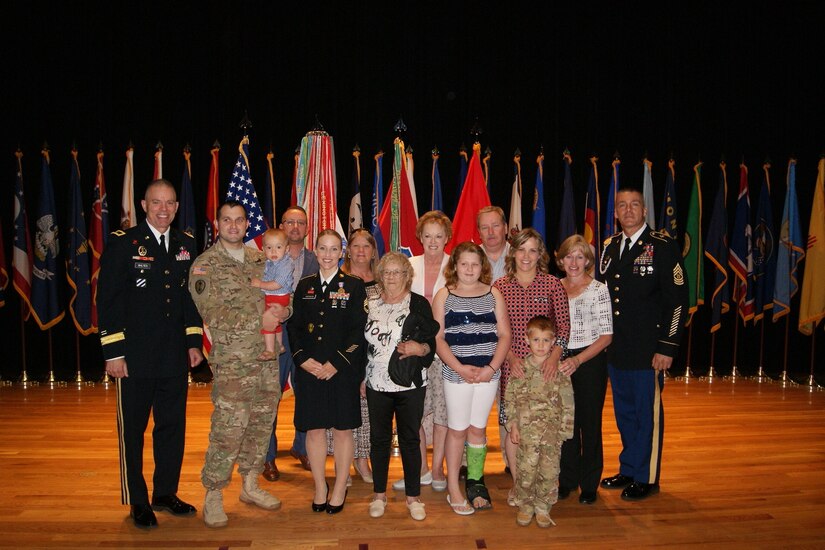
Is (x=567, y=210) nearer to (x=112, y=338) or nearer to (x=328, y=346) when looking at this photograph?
(x=328, y=346)

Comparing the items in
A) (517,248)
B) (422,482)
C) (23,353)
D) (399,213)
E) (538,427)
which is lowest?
(422,482)

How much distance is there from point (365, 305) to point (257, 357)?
1.87ft

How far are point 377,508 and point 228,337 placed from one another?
3.64 ft

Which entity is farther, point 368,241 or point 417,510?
point 368,241

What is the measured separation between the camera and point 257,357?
3.01 meters

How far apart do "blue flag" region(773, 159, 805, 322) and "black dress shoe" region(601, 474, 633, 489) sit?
399 centimetres

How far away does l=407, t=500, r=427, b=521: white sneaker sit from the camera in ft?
10.0

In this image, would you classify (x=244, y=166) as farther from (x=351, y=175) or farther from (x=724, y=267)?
(x=724, y=267)

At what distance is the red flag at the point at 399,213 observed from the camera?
540 centimetres

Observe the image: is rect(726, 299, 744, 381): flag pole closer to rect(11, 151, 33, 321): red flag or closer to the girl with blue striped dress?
the girl with blue striped dress

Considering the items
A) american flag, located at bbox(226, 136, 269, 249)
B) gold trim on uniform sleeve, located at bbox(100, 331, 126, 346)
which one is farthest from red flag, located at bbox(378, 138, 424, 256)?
gold trim on uniform sleeve, located at bbox(100, 331, 126, 346)

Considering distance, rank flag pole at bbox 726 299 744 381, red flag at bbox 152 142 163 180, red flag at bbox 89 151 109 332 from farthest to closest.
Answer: flag pole at bbox 726 299 744 381, red flag at bbox 89 151 109 332, red flag at bbox 152 142 163 180

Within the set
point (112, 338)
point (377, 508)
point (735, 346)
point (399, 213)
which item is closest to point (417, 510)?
point (377, 508)

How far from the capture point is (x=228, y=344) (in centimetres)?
295
